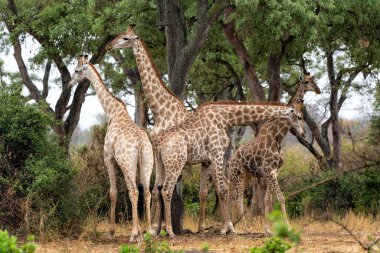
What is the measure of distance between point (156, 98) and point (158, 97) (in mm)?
43

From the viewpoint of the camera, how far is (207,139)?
13.4 metres

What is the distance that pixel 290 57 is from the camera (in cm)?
2003

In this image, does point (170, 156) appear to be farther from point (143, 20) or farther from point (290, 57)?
point (290, 57)

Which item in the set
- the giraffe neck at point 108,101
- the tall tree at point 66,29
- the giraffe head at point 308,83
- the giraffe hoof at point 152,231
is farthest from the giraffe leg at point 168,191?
the tall tree at point 66,29

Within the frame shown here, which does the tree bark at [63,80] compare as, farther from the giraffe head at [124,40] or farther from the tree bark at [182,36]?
the giraffe head at [124,40]

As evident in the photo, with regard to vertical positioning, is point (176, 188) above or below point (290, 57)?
below

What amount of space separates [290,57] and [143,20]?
158 inches

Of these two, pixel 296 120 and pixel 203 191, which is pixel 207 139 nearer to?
pixel 203 191

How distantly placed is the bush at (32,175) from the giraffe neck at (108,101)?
43.8 inches

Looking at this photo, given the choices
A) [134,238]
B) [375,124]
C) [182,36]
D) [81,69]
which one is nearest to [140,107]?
[375,124]

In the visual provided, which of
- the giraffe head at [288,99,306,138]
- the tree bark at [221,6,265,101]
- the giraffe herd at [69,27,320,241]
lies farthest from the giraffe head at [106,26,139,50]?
the tree bark at [221,6,265,101]

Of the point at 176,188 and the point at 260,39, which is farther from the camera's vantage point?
the point at 260,39

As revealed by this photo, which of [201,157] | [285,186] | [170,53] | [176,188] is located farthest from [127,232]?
[285,186]

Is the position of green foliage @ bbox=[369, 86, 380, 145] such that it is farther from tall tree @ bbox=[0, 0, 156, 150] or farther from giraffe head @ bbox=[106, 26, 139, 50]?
giraffe head @ bbox=[106, 26, 139, 50]
